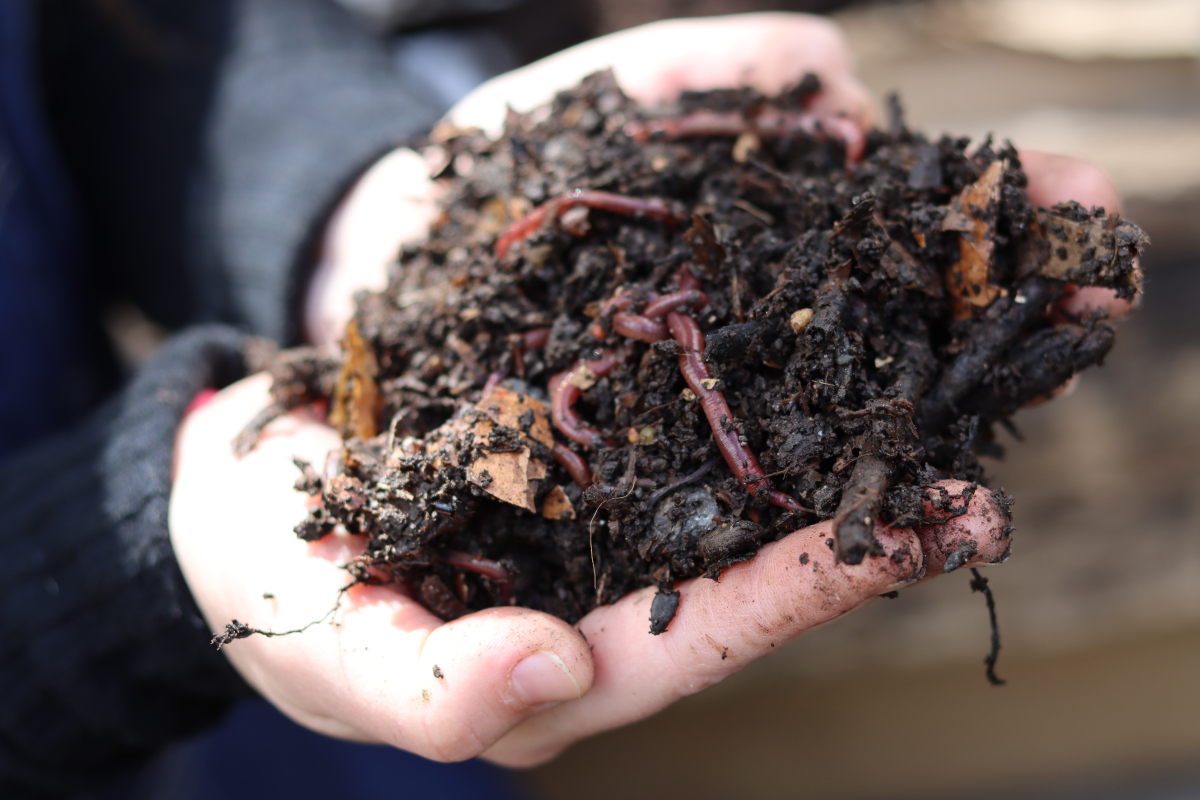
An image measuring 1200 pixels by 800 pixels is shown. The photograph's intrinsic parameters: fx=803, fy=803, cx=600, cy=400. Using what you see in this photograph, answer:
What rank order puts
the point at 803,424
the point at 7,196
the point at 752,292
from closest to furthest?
1. the point at 803,424
2. the point at 752,292
3. the point at 7,196

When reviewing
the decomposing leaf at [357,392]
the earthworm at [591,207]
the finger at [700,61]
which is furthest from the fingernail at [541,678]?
the finger at [700,61]

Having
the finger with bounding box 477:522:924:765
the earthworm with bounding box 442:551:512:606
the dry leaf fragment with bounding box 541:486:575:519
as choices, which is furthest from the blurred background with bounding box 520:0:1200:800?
the earthworm with bounding box 442:551:512:606

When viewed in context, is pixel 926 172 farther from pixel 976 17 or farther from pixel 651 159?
pixel 976 17

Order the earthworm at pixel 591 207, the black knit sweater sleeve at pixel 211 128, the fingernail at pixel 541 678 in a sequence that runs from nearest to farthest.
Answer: the fingernail at pixel 541 678 < the earthworm at pixel 591 207 < the black knit sweater sleeve at pixel 211 128

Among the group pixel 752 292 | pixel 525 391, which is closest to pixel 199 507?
pixel 525 391

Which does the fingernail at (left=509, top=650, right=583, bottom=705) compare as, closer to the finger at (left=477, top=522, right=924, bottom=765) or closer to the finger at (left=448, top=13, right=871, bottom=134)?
the finger at (left=477, top=522, right=924, bottom=765)

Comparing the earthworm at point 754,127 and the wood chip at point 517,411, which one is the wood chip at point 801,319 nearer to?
the wood chip at point 517,411
